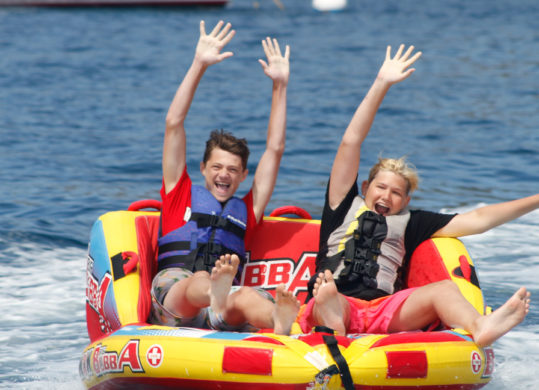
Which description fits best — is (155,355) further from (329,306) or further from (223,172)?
(223,172)

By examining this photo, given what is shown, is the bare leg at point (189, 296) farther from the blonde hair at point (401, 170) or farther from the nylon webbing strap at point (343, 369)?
the blonde hair at point (401, 170)

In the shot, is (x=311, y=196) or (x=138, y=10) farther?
(x=138, y=10)

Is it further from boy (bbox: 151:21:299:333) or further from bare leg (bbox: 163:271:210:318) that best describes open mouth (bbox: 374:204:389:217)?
bare leg (bbox: 163:271:210:318)

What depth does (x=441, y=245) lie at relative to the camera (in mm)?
3418

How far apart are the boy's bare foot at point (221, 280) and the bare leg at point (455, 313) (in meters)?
0.60

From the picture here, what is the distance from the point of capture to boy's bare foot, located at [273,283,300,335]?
110 inches

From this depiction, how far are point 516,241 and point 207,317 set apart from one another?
3002 millimetres

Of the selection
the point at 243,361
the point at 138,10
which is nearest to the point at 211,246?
the point at 243,361

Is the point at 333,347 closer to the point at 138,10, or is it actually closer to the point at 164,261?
the point at 164,261

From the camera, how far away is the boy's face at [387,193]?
335cm

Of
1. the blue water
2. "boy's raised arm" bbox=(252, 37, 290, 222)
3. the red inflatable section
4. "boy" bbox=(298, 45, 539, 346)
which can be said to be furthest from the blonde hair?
the blue water

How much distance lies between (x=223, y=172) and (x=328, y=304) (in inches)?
34.2

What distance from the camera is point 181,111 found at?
3438mm

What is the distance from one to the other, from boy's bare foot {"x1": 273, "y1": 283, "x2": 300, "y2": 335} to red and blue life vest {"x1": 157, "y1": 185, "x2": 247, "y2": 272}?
56 centimetres
